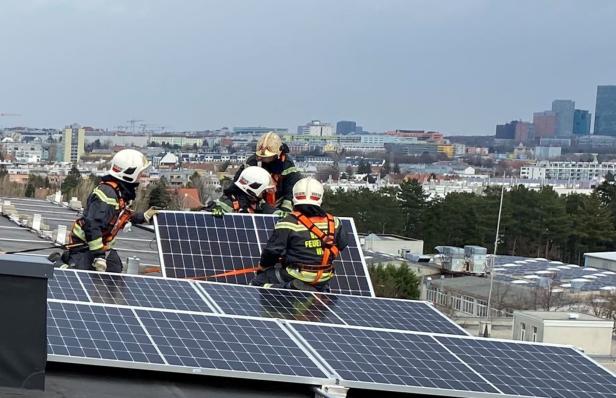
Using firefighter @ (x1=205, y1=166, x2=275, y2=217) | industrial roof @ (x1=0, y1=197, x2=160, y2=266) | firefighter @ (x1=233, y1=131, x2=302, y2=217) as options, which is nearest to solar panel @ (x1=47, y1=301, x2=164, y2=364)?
firefighter @ (x1=205, y1=166, x2=275, y2=217)

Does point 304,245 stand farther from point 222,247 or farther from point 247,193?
point 247,193

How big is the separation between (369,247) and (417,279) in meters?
15.9

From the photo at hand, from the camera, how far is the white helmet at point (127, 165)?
11.3m

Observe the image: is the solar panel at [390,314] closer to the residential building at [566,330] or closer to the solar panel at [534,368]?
the solar panel at [534,368]

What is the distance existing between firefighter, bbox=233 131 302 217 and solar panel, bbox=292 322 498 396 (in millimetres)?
5685

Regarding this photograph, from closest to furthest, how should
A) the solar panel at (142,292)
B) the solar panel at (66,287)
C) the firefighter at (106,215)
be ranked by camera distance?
the solar panel at (66,287) < the solar panel at (142,292) < the firefighter at (106,215)

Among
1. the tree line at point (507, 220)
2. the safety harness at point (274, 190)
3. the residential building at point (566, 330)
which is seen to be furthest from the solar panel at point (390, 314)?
the tree line at point (507, 220)

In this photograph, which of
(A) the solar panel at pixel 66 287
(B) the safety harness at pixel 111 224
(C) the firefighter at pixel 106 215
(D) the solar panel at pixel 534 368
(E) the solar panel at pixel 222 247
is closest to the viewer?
(D) the solar panel at pixel 534 368

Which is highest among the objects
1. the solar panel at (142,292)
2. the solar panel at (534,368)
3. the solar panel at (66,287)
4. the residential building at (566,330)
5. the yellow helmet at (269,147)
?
the yellow helmet at (269,147)

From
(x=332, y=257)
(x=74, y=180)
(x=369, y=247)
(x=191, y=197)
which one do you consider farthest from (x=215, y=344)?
(x=74, y=180)

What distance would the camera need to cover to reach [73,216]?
4481 cm

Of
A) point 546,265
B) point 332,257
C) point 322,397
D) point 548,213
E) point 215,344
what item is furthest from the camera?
point 548,213

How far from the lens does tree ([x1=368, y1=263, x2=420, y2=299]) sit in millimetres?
44562

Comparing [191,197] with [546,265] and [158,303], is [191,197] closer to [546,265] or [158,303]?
[546,265]
